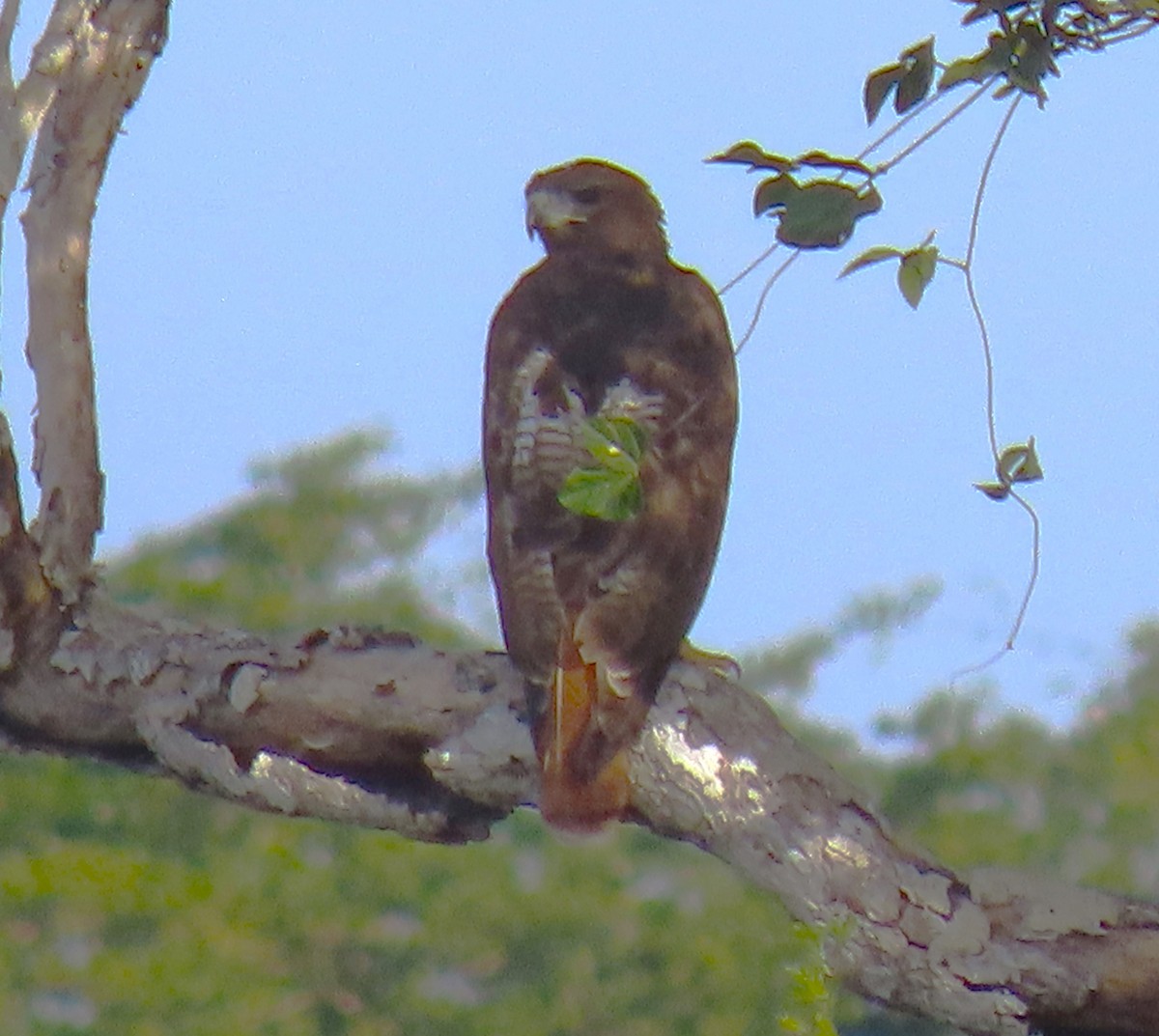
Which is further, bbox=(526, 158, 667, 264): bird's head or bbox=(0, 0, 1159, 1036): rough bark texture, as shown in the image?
bbox=(526, 158, 667, 264): bird's head

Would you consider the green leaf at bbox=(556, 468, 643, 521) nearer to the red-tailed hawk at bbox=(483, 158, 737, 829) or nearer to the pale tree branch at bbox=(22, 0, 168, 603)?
the red-tailed hawk at bbox=(483, 158, 737, 829)

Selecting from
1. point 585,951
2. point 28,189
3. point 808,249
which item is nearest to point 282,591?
point 585,951

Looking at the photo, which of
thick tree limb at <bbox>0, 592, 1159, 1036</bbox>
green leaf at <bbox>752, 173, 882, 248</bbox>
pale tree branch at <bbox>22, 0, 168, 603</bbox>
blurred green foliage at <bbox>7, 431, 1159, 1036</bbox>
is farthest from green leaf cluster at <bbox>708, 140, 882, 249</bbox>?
blurred green foliage at <bbox>7, 431, 1159, 1036</bbox>

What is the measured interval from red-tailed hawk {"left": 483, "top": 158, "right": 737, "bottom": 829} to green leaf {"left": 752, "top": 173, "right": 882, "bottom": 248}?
0.90 ft

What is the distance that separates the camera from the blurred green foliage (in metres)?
11.0

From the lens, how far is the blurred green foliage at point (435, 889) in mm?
10977

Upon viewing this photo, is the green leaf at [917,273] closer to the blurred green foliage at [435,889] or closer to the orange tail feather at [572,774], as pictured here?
the orange tail feather at [572,774]

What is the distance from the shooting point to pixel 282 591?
1400 cm

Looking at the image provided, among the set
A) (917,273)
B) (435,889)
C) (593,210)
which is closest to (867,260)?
(917,273)

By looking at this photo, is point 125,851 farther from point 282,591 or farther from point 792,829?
point 792,829

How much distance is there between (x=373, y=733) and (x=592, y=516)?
0.47 metres

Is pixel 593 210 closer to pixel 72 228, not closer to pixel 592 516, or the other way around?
pixel 72 228

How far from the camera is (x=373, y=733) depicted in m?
2.42

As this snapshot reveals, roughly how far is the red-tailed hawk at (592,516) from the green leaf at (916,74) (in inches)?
17.2
